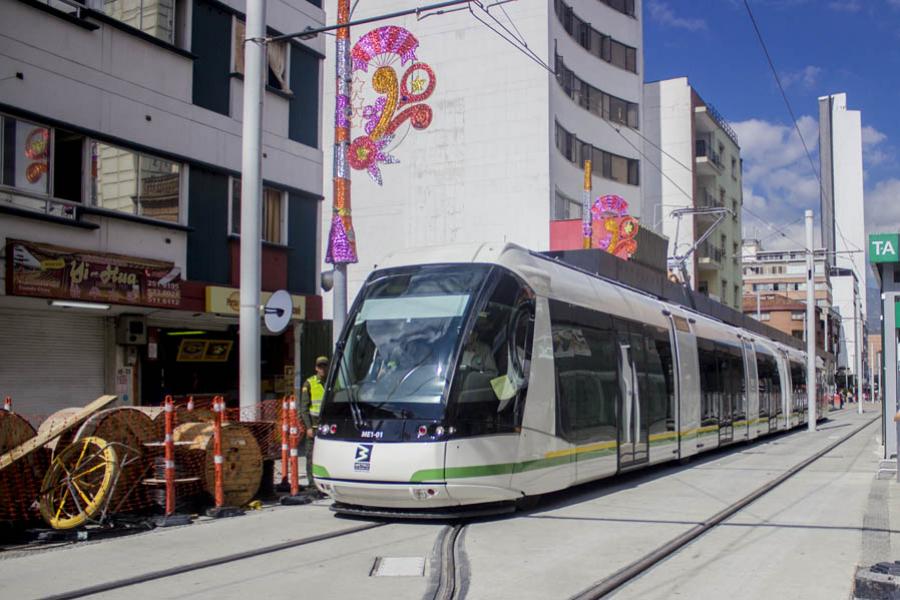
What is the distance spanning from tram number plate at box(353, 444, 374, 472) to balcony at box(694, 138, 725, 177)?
162 ft

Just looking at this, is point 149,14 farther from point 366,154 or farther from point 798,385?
point 798,385

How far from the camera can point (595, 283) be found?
13.5 m

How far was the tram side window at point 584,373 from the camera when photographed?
1137 centimetres

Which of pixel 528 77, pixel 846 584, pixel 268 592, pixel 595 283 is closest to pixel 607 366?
pixel 595 283

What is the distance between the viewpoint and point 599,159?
4350 cm

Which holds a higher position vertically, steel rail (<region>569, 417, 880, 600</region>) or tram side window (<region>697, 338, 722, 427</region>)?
tram side window (<region>697, 338, 722, 427</region>)

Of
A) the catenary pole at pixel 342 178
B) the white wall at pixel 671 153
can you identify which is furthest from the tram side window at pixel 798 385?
the catenary pole at pixel 342 178

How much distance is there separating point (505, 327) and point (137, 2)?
10.3 m

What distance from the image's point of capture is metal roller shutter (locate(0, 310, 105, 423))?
14320 mm

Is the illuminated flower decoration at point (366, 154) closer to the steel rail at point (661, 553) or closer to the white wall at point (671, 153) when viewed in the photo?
the steel rail at point (661, 553)

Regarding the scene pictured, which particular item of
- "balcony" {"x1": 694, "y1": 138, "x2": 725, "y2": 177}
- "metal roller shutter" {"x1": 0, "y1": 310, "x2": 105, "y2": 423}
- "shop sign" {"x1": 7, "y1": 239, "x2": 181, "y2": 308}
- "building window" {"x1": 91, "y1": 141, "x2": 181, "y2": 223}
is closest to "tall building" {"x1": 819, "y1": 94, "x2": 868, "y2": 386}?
"balcony" {"x1": 694, "y1": 138, "x2": 725, "y2": 177}

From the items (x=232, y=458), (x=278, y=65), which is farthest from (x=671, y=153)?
(x=232, y=458)

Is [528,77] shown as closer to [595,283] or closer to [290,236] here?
[290,236]

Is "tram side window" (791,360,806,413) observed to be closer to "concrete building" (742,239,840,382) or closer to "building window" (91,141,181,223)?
"building window" (91,141,181,223)
